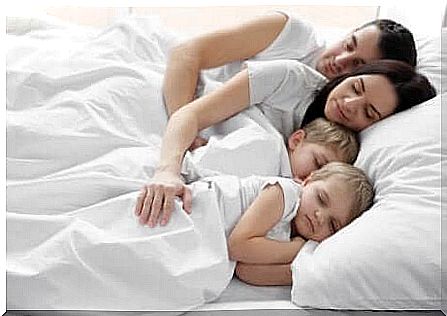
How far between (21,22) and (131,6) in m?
0.15

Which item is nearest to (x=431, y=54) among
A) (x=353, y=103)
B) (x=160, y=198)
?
(x=353, y=103)

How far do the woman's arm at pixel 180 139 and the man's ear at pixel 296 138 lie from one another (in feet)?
0.26

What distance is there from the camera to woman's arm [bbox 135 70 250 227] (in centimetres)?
114

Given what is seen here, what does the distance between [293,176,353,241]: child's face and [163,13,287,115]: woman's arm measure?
0.73 feet

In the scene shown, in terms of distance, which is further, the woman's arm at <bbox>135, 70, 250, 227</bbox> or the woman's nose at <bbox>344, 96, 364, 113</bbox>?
the woman's nose at <bbox>344, 96, 364, 113</bbox>

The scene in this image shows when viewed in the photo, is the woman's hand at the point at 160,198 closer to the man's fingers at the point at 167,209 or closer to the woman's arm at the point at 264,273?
the man's fingers at the point at 167,209

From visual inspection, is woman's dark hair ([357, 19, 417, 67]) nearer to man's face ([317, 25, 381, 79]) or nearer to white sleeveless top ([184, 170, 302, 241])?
man's face ([317, 25, 381, 79])

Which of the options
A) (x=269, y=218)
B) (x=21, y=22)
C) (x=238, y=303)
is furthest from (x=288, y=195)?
(x=21, y=22)

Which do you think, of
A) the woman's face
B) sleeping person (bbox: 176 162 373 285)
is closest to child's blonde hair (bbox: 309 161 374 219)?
sleeping person (bbox: 176 162 373 285)

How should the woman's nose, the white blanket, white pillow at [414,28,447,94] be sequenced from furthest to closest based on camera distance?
white pillow at [414,28,447,94]
the woman's nose
the white blanket

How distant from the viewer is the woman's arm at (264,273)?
117 centimetres

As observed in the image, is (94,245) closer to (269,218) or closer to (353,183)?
(269,218)

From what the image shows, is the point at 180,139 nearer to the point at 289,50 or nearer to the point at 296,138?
the point at 296,138

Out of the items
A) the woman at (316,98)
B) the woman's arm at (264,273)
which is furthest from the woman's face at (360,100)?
the woman's arm at (264,273)
